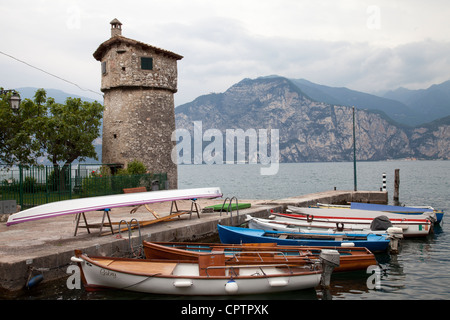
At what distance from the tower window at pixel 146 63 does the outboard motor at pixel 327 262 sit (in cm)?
1785

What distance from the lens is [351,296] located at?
32.0 feet

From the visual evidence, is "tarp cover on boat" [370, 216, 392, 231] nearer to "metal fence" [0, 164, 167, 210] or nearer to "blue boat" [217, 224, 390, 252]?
"blue boat" [217, 224, 390, 252]

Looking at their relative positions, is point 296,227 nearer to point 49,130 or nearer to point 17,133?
point 49,130

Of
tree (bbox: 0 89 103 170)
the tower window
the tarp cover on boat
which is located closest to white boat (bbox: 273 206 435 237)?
the tarp cover on boat

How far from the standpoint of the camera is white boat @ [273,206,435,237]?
16.4 metres

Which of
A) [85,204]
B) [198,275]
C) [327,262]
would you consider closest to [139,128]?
[85,204]

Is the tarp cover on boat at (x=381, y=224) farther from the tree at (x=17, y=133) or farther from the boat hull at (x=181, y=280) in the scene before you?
the tree at (x=17, y=133)

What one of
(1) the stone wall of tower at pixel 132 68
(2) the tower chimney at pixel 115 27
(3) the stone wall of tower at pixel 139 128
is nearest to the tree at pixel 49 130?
(3) the stone wall of tower at pixel 139 128

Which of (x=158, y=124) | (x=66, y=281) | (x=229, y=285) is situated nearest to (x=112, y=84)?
(x=158, y=124)

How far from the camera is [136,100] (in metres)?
24.2

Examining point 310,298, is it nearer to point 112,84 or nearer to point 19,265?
point 19,265

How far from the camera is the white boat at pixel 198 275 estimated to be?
8930 millimetres

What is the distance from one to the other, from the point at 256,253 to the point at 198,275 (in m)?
1.98

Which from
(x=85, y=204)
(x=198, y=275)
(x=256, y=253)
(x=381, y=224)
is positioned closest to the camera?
(x=198, y=275)
